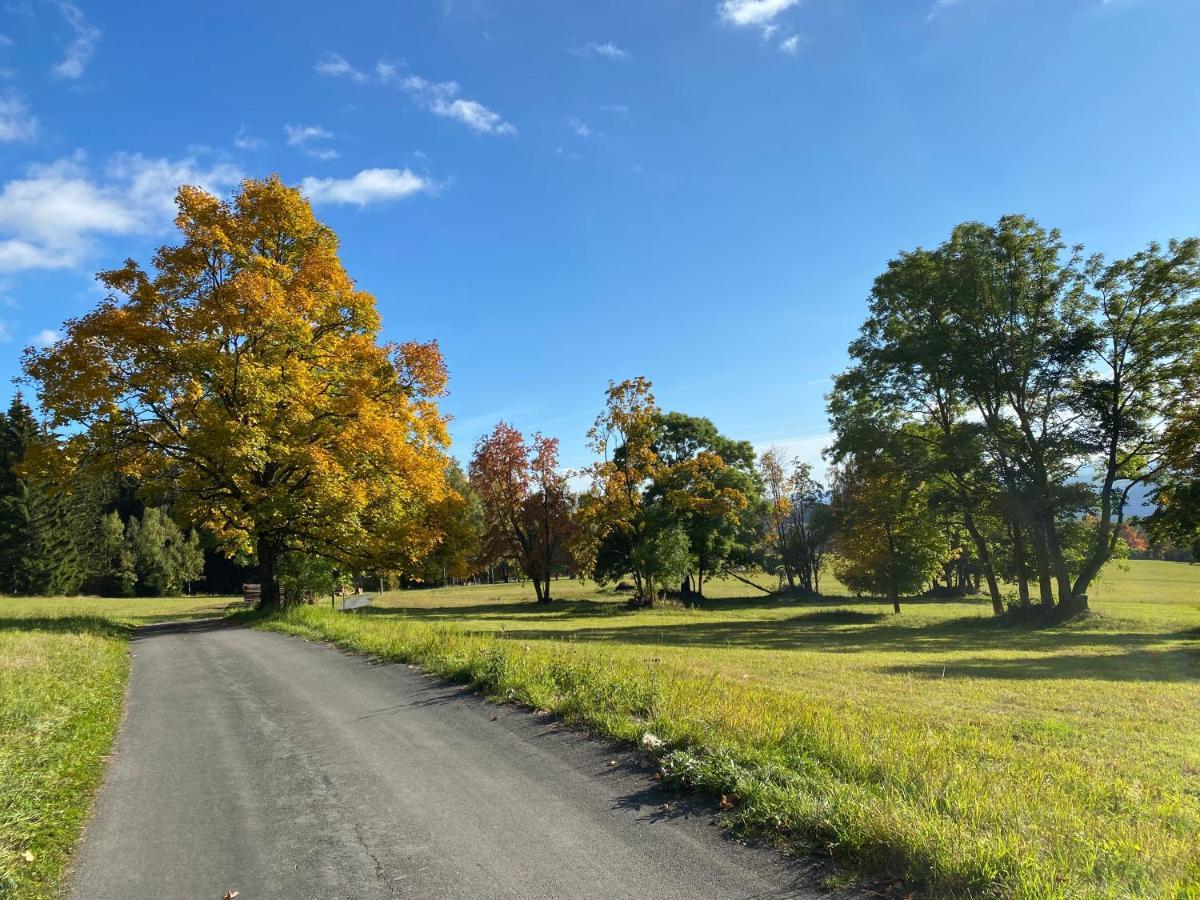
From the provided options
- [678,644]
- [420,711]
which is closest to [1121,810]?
[420,711]

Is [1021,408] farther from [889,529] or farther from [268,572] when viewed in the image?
[268,572]

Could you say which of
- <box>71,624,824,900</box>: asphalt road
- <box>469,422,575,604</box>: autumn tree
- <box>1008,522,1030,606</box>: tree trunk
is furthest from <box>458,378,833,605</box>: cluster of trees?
<box>71,624,824,900</box>: asphalt road

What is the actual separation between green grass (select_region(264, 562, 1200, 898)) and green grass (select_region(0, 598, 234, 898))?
417 cm

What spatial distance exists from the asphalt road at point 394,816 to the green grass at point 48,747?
8.5 inches

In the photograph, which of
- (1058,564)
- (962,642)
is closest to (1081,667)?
(962,642)

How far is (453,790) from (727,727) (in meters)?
2.63

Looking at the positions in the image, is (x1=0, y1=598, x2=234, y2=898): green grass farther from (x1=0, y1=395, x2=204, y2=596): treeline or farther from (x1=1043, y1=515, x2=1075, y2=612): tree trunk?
(x1=0, y1=395, x2=204, y2=596): treeline

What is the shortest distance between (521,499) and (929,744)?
39360 millimetres

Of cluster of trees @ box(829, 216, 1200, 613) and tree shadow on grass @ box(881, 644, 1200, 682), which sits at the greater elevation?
cluster of trees @ box(829, 216, 1200, 613)

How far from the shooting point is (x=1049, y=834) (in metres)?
4.04

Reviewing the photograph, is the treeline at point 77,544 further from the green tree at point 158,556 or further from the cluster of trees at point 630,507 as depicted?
the cluster of trees at point 630,507

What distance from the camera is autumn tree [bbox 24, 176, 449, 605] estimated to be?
1884 cm

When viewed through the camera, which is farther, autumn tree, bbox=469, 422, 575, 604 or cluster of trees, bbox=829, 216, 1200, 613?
autumn tree, bbox=469, 422, 575, 604

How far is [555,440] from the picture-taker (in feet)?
146
